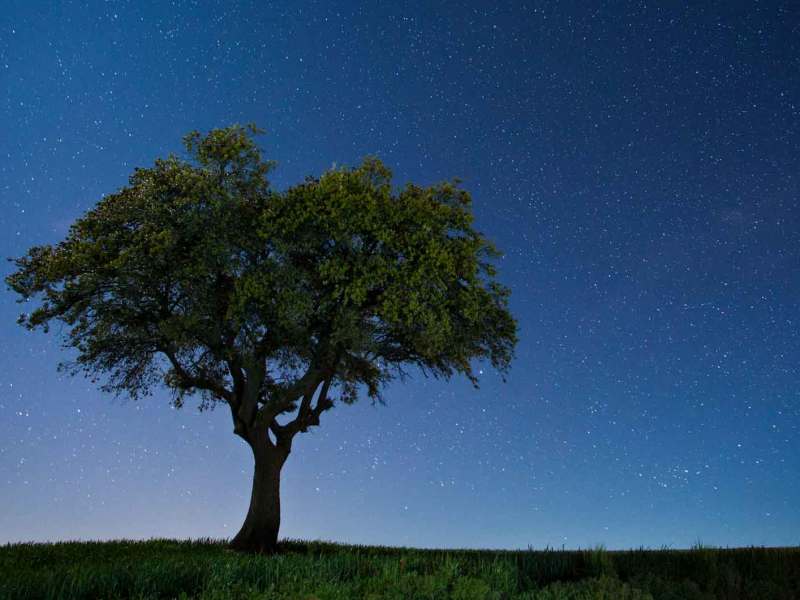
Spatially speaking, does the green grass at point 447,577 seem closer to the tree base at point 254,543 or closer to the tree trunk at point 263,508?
the tree base at point 254,543

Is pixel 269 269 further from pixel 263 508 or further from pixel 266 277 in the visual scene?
pixel 263 508

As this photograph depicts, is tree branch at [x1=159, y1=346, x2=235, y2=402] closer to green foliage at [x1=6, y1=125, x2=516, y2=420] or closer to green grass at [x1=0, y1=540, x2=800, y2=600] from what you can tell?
green foliage at [x1=6, y1=125, x2=516, y2=420]

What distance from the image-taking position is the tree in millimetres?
24281

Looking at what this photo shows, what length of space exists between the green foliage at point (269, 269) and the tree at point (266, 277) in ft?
0.21

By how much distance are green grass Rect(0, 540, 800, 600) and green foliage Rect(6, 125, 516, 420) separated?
1004 cm

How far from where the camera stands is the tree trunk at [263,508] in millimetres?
26872

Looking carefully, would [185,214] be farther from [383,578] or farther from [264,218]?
[383,578]

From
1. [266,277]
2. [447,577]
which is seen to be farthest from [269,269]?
[447,577]

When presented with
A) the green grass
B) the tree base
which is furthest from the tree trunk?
the green grass

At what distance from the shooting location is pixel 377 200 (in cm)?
2530

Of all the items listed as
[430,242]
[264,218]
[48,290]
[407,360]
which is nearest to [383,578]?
[430,242]

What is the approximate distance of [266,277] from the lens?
80.4 feet

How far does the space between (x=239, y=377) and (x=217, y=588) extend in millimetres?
18273

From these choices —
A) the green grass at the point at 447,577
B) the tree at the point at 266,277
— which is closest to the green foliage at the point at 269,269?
the tree at the point at 266,277
